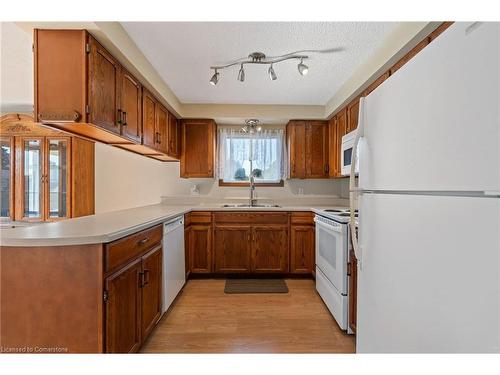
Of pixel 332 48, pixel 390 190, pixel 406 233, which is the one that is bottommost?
pixel 406 233

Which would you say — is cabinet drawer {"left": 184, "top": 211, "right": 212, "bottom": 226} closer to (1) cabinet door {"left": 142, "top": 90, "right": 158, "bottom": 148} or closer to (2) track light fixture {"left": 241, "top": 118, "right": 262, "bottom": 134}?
(1) cabinet door {"left": 142, "top": 90, "right": 158, "bottom": 148}

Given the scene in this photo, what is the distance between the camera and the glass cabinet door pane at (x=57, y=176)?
3979 mm

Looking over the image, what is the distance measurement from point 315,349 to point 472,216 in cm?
167

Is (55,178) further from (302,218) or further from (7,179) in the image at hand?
(302,218)

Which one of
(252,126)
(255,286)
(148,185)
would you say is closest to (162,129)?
(148,185)

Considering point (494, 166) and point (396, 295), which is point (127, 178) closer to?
point (396, 295)

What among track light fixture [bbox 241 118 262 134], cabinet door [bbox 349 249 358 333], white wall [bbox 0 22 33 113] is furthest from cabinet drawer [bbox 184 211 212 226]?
white wall [bbox 0 22 33 113]

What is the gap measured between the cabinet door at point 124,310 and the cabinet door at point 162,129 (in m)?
1.53

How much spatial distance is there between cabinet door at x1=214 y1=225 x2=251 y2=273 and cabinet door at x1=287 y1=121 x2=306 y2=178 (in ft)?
3.50

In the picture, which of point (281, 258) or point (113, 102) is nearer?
point (113, 102)

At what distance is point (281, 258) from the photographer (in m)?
3.19

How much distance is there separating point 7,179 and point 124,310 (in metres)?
4.14

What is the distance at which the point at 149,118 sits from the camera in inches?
99.9
